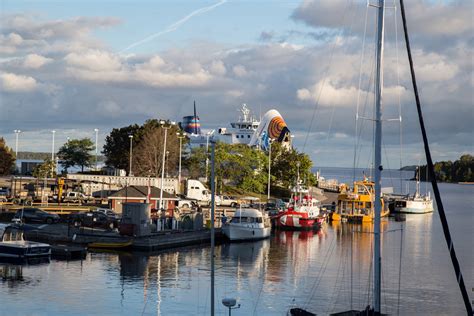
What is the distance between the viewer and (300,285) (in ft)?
153

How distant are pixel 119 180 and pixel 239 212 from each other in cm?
3322

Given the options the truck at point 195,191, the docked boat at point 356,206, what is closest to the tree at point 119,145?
the truck at point 195,191

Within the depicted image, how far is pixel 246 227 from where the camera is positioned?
70.4 meters

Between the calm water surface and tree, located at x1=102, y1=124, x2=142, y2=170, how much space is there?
5935 centimetres

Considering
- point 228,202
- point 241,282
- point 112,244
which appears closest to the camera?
point 241,282

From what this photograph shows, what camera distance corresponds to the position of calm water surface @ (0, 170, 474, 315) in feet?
129

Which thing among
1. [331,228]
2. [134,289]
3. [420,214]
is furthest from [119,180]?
[134,289]

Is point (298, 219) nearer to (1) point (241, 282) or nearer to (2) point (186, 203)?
(2) point (186, 203)

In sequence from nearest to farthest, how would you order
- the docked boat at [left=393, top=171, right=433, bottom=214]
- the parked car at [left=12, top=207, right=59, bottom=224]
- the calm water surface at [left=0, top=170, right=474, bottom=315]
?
the calm water surface at [left=0, top=170, right=474, bottom=315]
the parked car at [left=12, top=207, right=59, bottom=224]
the docked boat at [left=393, top=171, right=433, bottom=214]

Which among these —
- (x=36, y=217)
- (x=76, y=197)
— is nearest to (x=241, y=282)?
(x=36, y=217)

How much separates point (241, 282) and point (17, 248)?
15194 millimetres

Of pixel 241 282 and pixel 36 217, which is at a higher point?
pixel 36 217

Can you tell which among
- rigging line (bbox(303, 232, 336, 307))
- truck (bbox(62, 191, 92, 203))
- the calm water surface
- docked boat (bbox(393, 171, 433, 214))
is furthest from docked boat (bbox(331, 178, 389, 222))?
truck (bbox(62, 191, 92, 203))

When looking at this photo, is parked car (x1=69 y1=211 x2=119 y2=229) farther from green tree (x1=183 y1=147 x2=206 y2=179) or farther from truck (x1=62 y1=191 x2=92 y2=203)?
green tree (x1=183 y1=147 x2=206 y2=179)
